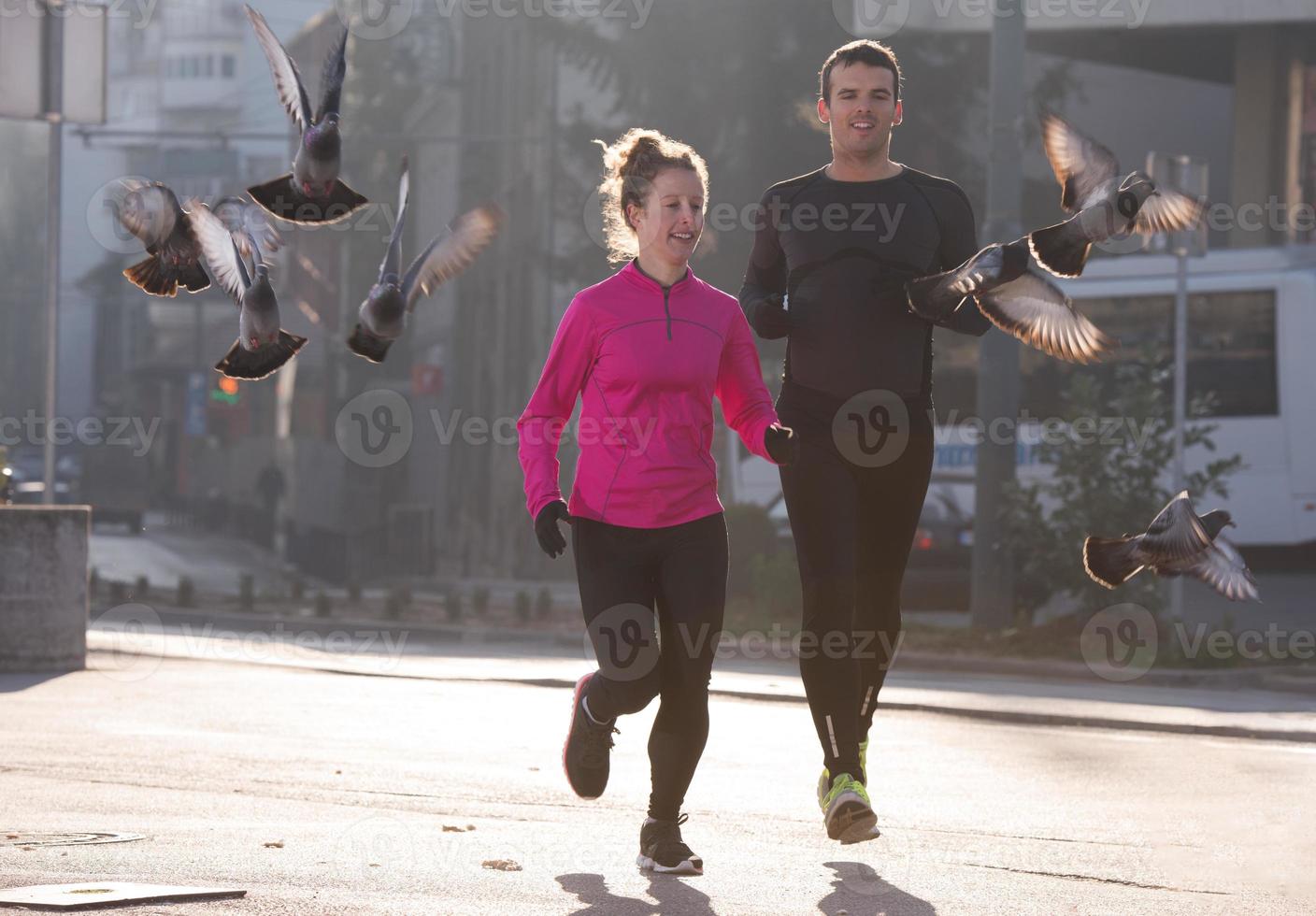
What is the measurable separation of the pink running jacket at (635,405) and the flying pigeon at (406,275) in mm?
500

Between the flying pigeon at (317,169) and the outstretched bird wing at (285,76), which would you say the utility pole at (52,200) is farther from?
the flying pigeon at (317,169)

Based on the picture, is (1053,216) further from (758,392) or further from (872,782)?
(758,392)

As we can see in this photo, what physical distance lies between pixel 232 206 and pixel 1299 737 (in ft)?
24.6

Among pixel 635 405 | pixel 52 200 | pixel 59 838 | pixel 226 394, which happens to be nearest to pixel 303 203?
pixel 635 405

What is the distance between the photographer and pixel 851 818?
5.90 meters

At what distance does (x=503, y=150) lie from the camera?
36.6m

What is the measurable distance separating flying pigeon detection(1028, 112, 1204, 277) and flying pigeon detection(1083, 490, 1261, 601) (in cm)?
73

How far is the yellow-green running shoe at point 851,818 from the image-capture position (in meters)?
5.90

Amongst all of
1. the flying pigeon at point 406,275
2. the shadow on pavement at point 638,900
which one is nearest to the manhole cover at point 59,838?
the shadow on pavement at point 638,900

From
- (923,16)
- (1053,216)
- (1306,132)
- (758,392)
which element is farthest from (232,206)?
(1306,132)

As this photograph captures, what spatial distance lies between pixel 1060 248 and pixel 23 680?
9290 mm

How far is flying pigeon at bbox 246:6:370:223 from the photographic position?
475 centimetres

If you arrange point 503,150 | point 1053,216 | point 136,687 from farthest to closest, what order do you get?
point 503,150 → point 1053,216 → point 136,687

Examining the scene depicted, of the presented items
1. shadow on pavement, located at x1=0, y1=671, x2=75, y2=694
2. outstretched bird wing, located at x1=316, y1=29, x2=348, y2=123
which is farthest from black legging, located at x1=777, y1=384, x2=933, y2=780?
shadow on pavement, located at x1=0, y1=671, x2=75, y2=694
